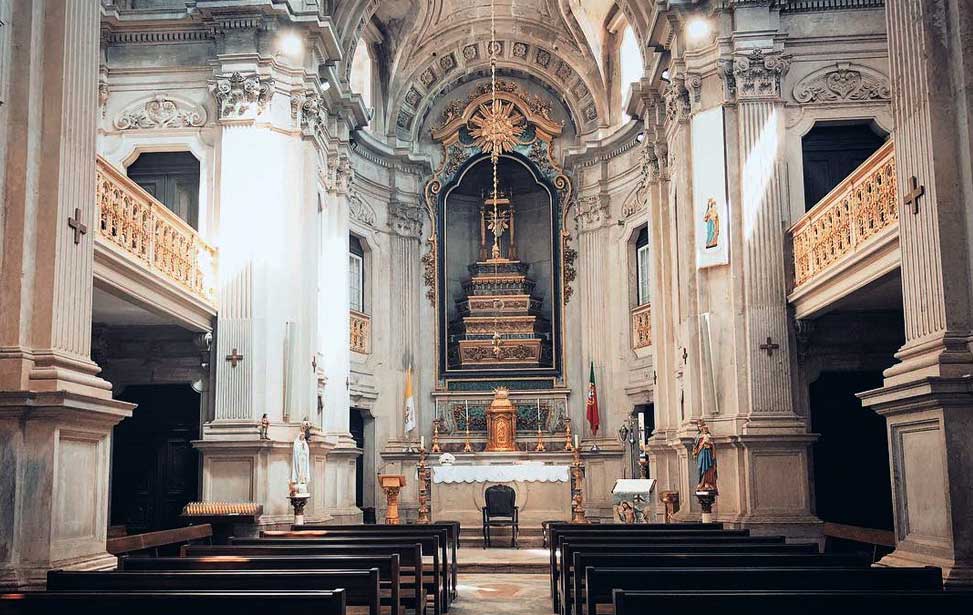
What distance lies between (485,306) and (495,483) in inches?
208

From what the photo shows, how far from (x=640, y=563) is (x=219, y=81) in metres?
11.2

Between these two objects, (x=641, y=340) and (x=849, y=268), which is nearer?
(x=849, y=268)

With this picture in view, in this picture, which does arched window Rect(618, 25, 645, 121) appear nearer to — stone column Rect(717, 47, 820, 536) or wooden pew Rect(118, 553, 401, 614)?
stone column Rect(717, 47, 820, 536)

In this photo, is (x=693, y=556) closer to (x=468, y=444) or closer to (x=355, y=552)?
(x=355, y=552)

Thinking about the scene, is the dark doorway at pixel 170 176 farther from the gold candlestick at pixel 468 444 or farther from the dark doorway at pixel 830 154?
the dark doorway at pixel 830 154

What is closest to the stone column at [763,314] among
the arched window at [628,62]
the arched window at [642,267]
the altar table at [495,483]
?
the altar table at [495,483]

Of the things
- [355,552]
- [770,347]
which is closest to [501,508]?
[770,347]

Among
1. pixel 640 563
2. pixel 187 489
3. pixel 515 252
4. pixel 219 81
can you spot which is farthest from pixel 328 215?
pixel 640 563

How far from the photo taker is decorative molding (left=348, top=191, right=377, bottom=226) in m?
23.4

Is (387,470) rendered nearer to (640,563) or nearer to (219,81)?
(219,81)

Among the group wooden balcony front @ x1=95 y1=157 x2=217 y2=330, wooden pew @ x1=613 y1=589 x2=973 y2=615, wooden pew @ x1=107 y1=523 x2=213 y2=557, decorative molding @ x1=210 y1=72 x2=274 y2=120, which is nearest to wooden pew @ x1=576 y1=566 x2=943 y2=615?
wooden pew @ x1=613 y1=589 x2=973 y2=615

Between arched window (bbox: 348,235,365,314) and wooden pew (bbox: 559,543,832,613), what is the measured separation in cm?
1542

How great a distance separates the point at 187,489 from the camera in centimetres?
1752

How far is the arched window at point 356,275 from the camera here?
78.4 ft
